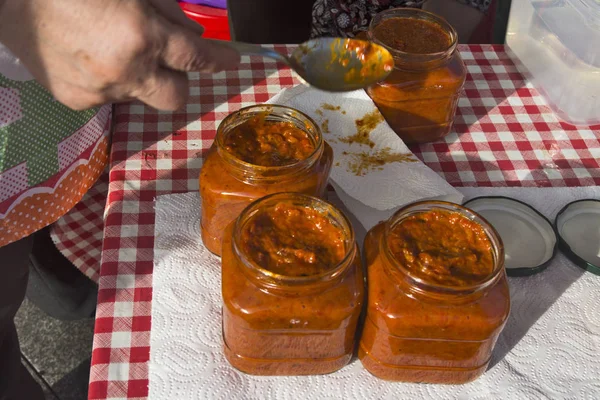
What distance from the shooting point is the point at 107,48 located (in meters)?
0.92

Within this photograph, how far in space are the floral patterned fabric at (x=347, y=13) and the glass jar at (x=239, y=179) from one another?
3.16 feet

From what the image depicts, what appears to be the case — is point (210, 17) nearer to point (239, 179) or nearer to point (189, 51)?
point (239, 179)

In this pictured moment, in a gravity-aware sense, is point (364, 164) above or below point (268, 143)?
below

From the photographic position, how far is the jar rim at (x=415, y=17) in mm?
1455

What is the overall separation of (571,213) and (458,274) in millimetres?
541

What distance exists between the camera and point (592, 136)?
5.56ft

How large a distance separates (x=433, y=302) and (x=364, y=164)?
51 cm

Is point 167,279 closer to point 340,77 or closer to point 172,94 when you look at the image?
point 172,94

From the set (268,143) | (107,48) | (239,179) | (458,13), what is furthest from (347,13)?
(107,48)

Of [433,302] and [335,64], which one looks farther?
Answer: [335,64]

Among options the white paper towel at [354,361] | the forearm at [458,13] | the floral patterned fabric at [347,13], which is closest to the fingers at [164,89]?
the white paper towel at [354,361]

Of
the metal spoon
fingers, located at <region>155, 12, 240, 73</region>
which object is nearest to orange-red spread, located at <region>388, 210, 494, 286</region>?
the metal spoon

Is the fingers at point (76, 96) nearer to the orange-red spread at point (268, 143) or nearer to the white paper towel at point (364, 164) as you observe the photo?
the orange-red spread at point (268, 143)

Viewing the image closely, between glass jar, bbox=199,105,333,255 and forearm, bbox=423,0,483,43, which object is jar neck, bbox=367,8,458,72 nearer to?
glass jar, bbox=199,105,333,255
